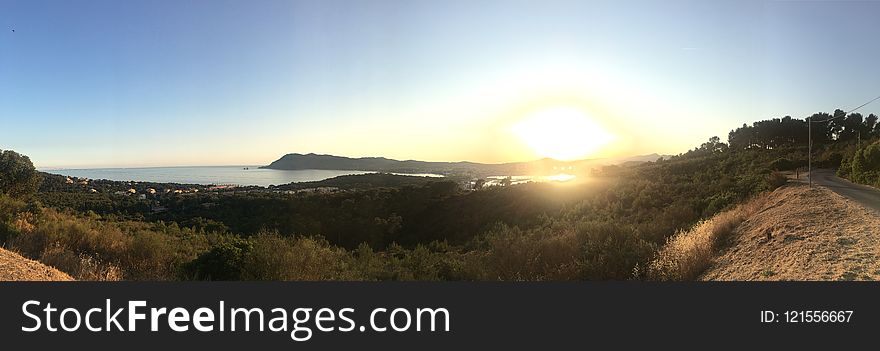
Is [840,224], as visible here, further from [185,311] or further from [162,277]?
[162,277]

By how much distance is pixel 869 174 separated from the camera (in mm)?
23047

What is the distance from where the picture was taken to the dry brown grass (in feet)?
33.2

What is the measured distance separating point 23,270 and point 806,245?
15.9 m

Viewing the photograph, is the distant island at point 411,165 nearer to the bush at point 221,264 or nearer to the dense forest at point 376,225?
the dense forest at point 376,225

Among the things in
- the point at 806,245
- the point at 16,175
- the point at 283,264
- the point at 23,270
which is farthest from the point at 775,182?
the point at 16,175

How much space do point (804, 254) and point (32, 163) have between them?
101 ft

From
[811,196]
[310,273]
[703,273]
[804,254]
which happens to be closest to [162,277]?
[310,273]

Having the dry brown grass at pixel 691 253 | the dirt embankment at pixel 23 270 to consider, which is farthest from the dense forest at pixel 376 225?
the dirt embankment at pixel 23 270

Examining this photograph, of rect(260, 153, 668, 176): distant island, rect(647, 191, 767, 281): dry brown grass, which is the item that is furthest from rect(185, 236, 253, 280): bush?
rect(260, 153, 668, 176): distant island

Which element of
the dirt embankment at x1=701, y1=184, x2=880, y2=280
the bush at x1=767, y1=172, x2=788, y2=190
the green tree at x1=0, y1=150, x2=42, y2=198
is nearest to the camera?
the dirt embankment at x1=701, y1=184, x2=880, y2=280

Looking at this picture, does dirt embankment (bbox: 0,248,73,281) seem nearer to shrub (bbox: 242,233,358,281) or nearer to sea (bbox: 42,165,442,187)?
shrub (bbox: 242,233,358,281)

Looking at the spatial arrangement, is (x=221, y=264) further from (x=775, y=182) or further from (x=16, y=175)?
(x=775, y=182)

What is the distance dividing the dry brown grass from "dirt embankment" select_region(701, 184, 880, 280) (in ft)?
0.83

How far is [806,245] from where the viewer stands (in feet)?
31.3
